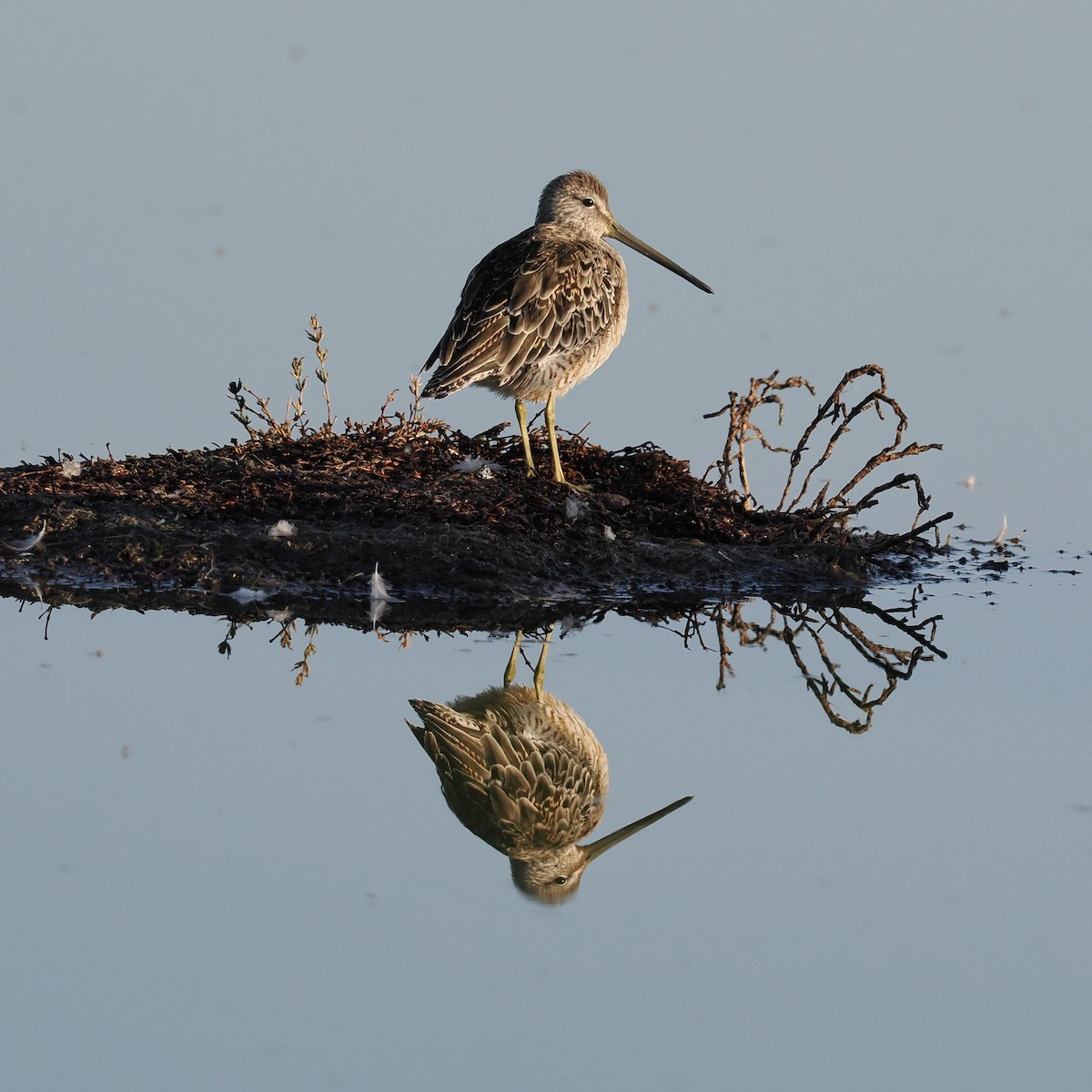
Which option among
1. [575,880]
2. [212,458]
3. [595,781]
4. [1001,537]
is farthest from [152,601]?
[1001,537]

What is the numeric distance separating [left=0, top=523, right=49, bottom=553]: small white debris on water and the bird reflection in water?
8.88 ft

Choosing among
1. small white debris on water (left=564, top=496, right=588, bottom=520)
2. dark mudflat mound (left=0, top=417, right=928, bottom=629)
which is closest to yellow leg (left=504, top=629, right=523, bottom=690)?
dark mudflat mound (left=0, top=417, right=928, bottom=629)

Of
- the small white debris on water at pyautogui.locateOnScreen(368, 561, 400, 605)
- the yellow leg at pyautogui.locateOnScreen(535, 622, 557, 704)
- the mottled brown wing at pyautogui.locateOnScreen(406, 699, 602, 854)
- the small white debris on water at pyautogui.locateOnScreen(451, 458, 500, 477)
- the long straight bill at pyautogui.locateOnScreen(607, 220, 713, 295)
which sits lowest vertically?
the mottled brown wing at pyautogui.locateOnScreen(406, 699, 602, 854)

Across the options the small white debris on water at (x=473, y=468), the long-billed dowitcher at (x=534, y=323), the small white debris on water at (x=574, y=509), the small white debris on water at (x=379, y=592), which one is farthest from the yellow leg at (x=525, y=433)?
the small white debris on water at (x=379, y=592)

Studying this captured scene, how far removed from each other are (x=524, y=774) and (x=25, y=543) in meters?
3.51

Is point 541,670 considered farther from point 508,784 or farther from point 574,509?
point 574,509

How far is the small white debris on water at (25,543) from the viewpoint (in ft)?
30.5

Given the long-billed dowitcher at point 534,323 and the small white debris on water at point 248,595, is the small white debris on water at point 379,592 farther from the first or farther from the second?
the long-billed dowitcher at point 534,323

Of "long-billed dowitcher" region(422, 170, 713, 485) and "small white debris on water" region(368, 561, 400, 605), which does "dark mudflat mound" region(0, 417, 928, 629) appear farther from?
"long-billed dowitcher" region(422, 170, 713, 485)

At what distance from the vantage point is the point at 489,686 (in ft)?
26.0

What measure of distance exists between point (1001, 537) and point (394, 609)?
160 inches

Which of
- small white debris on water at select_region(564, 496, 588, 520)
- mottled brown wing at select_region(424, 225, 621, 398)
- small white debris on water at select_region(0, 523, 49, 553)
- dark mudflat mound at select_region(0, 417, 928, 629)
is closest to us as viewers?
dark mudflat mound at select_region(0, 417, 928, 629)

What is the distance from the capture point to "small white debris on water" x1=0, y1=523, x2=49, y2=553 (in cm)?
928

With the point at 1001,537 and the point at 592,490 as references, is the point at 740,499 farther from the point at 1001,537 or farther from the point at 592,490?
the point at 1001,537
